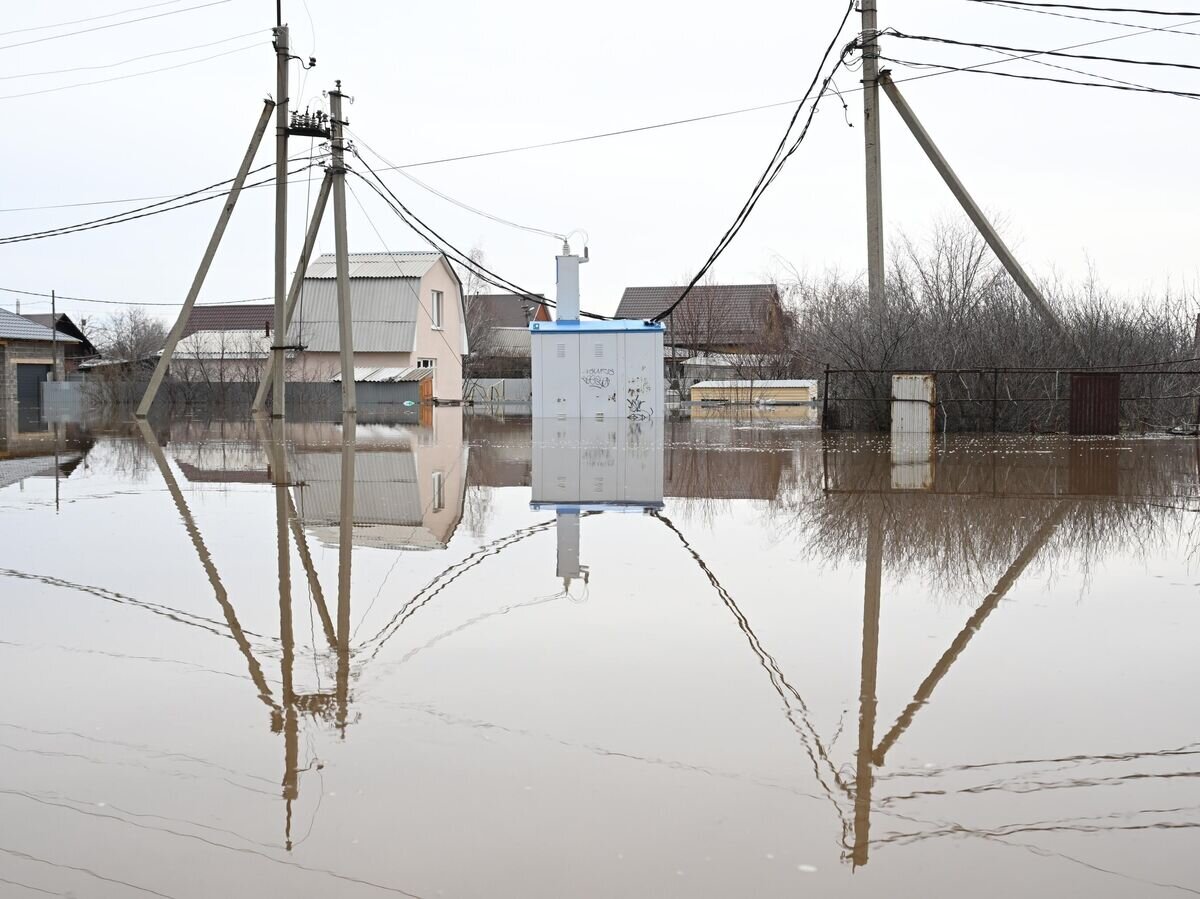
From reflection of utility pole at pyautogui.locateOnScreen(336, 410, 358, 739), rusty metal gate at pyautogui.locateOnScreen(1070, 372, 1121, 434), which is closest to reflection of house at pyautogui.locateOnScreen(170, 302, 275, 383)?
rusty metal gate at pyautogui.locateOnScreen(1070, 372, 1121, 434)

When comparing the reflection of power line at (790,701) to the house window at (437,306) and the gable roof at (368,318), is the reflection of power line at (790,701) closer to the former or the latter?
the gable roof at (368,318)

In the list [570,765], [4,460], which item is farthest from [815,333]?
[570,765]

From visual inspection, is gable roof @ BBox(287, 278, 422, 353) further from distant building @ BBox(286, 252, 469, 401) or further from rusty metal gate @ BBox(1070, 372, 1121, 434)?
rusty metal gate @ BBox(1070, 372, 1121, 434)

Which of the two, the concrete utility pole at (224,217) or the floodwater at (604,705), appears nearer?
the floodwater at (604,705)

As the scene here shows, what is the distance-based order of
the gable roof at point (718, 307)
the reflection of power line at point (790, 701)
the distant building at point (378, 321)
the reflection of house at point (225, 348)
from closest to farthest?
1. the reflection of power line at point (790, 701)
2. the reflection of house at point (225, 348)
3. the distant building at point (378, 321)
4. the gable roof at point (718, 307)

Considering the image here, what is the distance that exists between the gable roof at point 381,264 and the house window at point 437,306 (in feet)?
5.27

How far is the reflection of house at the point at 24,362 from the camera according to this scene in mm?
48344

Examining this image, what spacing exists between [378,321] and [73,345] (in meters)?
22.0

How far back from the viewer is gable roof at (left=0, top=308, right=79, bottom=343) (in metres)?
47.7

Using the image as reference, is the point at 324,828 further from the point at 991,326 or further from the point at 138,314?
the point at 138,314

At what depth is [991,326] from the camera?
2427cm

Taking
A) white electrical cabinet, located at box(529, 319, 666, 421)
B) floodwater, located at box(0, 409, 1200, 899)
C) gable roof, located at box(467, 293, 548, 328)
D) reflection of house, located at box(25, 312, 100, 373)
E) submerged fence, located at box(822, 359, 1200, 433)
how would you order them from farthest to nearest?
1. gable roof, located at box(467, 293, 548, 328)
2. reflection of house, located at box(25, 312, 100, 373)
3. white electrical cabinet, located at box(529, 319, 666, 421)
4. submerged fence, located at box(822, 359, 1200, 433)
5. floodwater, located at box(0, 409, 1200, 899)

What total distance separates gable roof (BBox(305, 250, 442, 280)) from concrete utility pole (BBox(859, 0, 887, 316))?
3424cm

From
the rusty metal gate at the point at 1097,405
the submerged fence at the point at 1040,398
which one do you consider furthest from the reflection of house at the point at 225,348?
the rusty metal gate at the point at 1097,405
